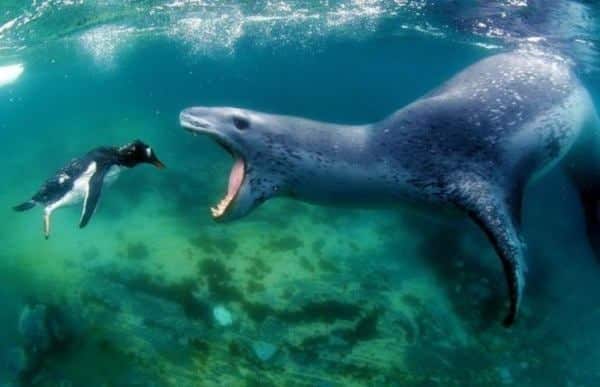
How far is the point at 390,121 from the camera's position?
4.26 m

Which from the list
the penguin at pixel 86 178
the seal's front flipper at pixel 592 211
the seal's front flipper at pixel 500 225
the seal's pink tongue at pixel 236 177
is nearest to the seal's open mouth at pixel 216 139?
the seal's pink tongue at pixel 236 177

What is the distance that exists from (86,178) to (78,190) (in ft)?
0.68

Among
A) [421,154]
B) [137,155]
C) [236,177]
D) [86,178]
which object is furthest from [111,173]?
[421,154]

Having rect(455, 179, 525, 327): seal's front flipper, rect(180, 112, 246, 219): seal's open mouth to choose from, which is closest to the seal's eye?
rect(180, 112, 246, 219): seal's open mouth

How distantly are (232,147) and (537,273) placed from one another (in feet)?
25.7

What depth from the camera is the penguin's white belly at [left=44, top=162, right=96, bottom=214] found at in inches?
203

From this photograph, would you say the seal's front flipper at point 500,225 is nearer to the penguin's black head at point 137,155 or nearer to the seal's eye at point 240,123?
the seal's eye at point 240,123

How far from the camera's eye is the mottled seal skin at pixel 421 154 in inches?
145

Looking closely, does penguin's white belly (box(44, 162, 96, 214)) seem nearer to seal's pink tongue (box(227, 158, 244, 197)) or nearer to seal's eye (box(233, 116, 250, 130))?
seal's pink tongue (box(227, 158, 244, 197))

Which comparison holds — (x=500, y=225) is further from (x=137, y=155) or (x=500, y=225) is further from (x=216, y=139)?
(x=137, y=155)

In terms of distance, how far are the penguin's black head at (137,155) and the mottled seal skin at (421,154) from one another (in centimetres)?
142

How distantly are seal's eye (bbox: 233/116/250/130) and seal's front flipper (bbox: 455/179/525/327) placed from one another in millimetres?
1724

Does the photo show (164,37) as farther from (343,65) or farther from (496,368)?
(496,368)

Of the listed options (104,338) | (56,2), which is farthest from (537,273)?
(56,2)
